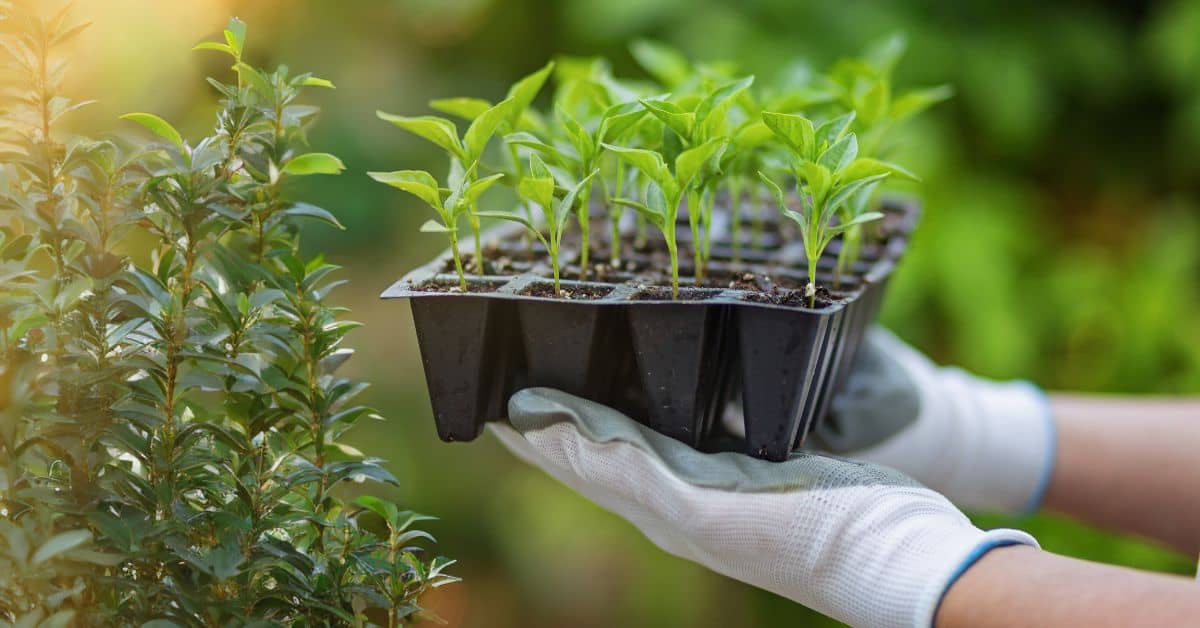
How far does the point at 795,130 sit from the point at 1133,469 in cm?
74

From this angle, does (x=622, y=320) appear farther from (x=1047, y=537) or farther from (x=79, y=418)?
(x=1047, y=537)

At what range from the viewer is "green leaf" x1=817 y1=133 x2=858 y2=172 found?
26.2 inches

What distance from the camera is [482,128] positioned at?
27.0 inches

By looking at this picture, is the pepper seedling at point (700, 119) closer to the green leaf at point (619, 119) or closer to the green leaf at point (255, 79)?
the green leaf at point (619, 119)

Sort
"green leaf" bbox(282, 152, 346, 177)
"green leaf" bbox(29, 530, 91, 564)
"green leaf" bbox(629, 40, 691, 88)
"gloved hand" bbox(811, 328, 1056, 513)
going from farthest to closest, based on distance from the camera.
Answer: "gloved hand" bbox(811, 328, 1056, 513), "green leaf" bbox(629, 40, 691, 88), "green leaf" bbox(282, 152, 346, 177), "green leaf" bbox(29, 530, 91, 564)

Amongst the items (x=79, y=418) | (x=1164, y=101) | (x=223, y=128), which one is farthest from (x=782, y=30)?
(x=79, y=418)

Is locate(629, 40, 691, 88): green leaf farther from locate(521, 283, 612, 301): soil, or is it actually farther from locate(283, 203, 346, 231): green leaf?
locate(283, 203, 346, 231): green leaf

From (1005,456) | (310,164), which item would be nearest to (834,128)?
(310,164)

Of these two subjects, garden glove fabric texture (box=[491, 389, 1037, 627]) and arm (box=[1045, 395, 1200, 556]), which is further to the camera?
arm (box=[1045, 395, 1200, 556])

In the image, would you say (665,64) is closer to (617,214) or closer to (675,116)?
(617,214)

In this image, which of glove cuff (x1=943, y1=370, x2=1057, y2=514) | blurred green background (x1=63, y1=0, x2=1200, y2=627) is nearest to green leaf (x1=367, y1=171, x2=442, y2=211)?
glove cuff (x1=943, y1=370, x2=1057, y2=514)

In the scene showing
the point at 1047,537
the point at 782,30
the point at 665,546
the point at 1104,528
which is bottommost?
the point at 1047,537

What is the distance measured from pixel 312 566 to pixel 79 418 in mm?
173

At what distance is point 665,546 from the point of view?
0.79 meters
